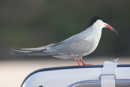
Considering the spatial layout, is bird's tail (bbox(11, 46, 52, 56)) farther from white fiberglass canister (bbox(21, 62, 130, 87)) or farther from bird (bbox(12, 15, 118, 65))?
white fiberglass canister (bbox(21, 62, 130, 87))

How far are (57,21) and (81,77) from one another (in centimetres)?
1079

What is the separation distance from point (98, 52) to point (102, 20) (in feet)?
30.2

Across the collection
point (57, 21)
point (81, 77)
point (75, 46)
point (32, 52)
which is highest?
point (57, 21)

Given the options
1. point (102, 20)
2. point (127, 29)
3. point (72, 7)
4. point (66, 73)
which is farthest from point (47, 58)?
point (66, 73)

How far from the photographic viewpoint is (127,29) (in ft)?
42.3

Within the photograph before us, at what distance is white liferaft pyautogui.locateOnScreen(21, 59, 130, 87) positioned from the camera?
2087mm

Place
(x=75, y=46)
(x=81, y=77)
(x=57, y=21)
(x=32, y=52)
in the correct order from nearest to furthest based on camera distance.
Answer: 1. (x=81, y=77)
2. (x=32, y=52)
3. (x=75, y=46)
4. (x=57, y=21)

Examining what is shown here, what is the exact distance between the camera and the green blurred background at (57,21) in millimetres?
12516

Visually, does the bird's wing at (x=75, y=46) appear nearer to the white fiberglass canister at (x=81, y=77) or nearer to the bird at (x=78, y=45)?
the bird at (x=78, y=45)

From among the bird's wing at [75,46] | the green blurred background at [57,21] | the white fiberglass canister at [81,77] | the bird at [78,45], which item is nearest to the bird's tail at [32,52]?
the bird at [78,45]

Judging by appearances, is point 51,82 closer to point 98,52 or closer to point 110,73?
point 110,73

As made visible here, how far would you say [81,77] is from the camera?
7.16 feet

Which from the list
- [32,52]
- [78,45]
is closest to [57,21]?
[78,45]

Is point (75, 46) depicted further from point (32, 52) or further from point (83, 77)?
point (83, 77)
